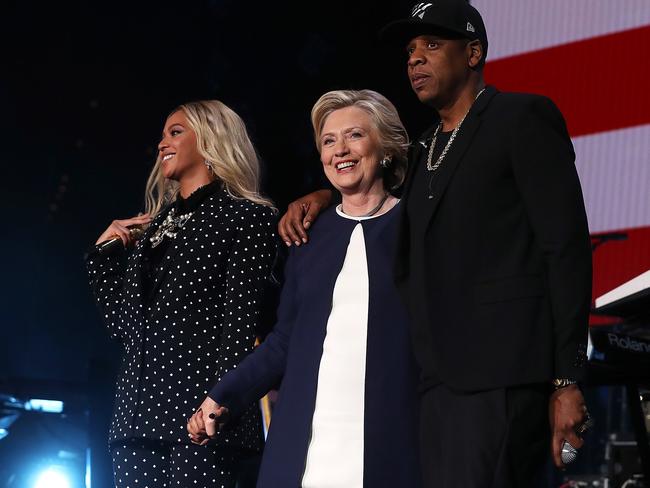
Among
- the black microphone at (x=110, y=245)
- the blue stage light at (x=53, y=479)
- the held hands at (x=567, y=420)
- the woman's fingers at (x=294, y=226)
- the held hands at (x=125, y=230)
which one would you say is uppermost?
the held hands at (x=125, y=230)

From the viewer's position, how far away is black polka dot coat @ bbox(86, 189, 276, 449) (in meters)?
2.12

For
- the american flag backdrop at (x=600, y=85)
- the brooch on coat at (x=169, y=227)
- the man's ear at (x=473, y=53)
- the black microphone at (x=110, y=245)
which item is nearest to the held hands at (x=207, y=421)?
the brooch on coat at (x=169, y=227)

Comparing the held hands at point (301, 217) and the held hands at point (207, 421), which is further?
the held hands at point (301, 217)

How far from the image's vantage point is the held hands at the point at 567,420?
1.40 metres

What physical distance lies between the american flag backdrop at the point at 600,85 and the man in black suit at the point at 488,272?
2.32 meters

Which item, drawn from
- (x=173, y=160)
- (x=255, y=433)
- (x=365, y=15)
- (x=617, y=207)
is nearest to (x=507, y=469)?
(x=255, y=433)

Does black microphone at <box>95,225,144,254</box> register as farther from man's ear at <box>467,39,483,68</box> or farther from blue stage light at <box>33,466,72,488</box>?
blue stage light at <box>33,466,72,488</box>

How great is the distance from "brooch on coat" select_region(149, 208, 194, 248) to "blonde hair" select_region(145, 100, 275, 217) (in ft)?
0.44

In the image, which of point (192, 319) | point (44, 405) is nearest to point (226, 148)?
point (192, 319)

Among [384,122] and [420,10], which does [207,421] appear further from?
[420,10]

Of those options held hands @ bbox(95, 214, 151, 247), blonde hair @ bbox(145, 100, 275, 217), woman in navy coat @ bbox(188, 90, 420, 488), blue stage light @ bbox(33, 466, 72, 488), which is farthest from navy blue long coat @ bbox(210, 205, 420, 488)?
blue stage light @ bbox(33, 466, 72, 488)

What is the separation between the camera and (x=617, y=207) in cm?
390

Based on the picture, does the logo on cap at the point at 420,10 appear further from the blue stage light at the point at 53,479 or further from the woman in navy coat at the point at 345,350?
the blue stage light at the point at 53,479

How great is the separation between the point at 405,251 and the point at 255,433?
703mm
